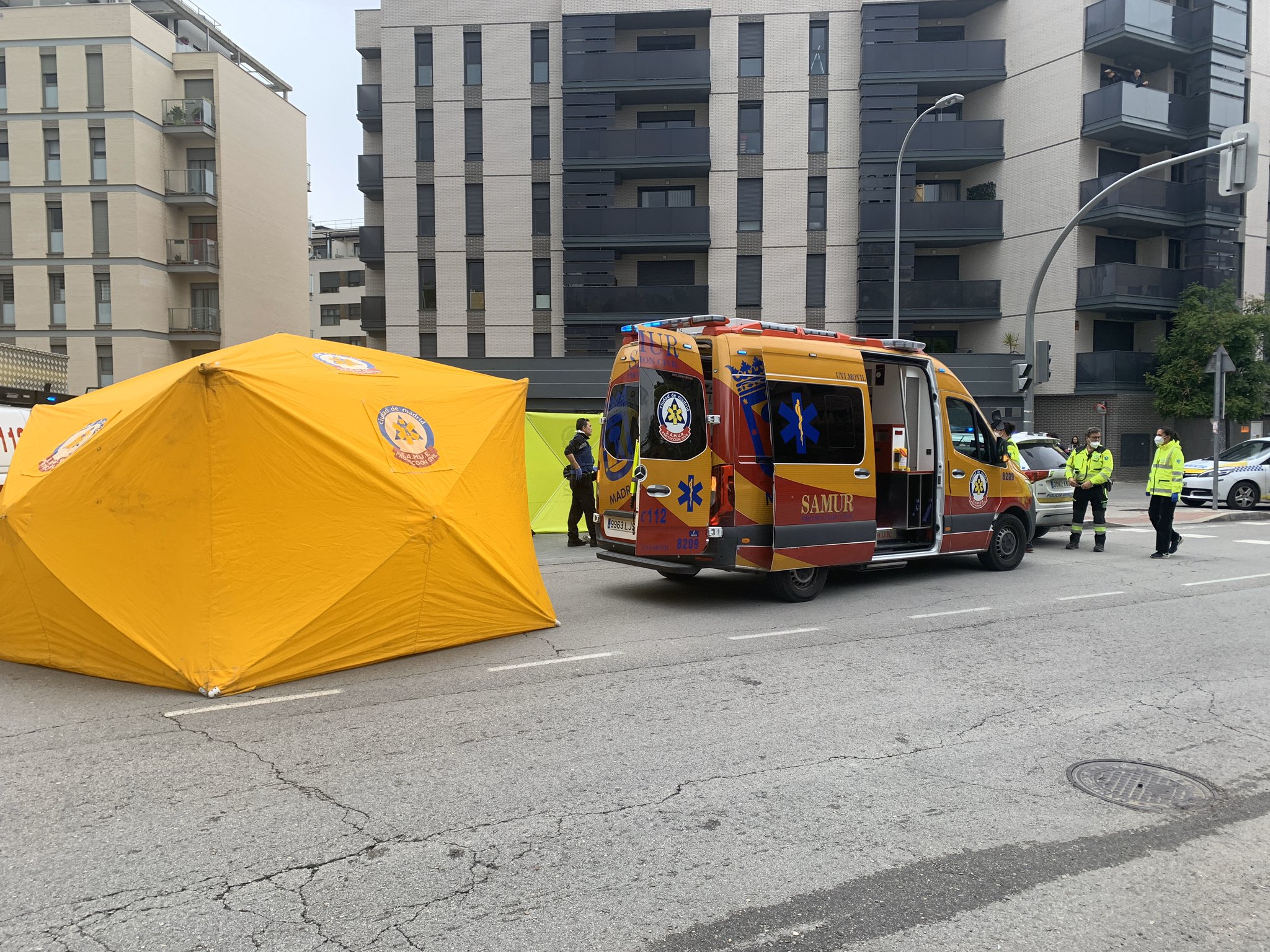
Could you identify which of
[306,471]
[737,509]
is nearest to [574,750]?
[306,471]

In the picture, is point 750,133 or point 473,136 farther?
point 473,136

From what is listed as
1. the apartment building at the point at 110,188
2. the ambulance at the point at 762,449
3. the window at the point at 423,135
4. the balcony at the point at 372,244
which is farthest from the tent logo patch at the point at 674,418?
the apartment building at the point at 110,188

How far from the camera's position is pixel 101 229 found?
3466cm

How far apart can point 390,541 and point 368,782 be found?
2.43 meters

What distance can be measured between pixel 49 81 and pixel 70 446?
119 feet

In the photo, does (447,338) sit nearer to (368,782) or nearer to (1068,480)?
(1068,480)

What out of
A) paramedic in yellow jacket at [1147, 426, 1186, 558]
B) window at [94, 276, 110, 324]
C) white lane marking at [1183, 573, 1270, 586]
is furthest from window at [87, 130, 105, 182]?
white lane marking at [1183, 573, 1270, 586]

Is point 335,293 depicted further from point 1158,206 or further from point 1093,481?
point 1093,481

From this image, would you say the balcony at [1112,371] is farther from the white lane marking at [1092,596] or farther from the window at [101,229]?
the window at [101,229]

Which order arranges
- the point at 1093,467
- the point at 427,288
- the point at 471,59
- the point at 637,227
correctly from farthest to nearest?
1. the point at 427,288
2. the point at 471,59
3. the point at 637,227
4. the point at 1093,467

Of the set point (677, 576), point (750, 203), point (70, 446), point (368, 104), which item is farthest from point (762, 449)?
point (368, 104)

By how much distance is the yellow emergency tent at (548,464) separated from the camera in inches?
592

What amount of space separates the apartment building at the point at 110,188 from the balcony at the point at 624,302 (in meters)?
16.0

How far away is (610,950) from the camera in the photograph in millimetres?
2932
